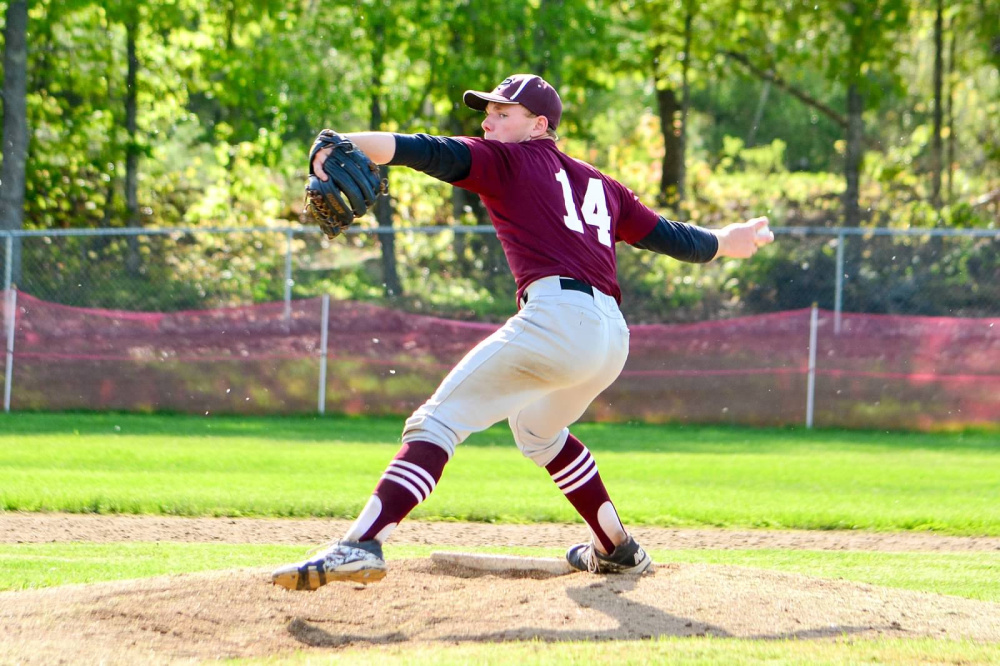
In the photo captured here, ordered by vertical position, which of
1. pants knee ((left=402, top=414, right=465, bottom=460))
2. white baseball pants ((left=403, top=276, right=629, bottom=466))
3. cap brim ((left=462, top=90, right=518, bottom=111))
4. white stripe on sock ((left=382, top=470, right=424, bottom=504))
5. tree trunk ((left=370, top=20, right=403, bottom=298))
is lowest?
white stripe on sock ((left=382, top=470, right=424, bottom=504))

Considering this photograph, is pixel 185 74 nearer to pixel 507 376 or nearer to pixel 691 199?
pixel 691 199

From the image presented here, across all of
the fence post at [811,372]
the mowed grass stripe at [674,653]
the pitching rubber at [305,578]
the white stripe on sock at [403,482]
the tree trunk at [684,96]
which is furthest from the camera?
the tree trunk at [684,96]

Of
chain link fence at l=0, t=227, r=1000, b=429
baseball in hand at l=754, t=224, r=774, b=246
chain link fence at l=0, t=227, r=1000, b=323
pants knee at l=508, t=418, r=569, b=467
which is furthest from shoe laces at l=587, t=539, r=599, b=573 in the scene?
chain link fence at l=0, t=227, r=1000, b=323

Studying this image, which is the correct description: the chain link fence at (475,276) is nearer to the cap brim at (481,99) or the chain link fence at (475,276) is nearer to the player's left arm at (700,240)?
the player's left arm at (700,240)

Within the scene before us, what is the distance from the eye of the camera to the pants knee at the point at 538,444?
5.02 meters

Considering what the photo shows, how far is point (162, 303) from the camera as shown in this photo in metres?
16.4

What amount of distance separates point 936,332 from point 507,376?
36.9 feet

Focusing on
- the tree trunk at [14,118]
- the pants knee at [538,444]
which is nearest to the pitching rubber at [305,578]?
the pants knee at [538,444]

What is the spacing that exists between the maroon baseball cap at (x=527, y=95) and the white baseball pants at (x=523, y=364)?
0.72 metres

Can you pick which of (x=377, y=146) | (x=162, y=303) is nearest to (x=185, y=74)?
(x=162, y=303)

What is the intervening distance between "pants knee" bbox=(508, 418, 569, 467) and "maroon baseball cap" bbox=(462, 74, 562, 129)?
132 cm

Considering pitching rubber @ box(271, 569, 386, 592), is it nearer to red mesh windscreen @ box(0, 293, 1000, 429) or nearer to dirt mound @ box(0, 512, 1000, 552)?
dirt mound @ box(0, 512, 1000, 552)

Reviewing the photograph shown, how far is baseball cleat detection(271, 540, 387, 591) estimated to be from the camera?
3.99 meters

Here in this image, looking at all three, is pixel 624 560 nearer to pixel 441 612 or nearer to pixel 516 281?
pixel 441 612
